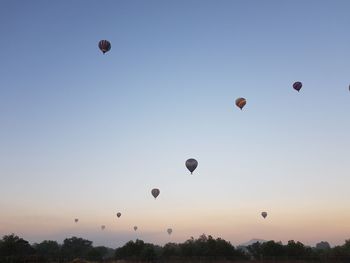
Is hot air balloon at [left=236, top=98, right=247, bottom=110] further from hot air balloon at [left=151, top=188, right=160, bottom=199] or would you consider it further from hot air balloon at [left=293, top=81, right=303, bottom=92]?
hot air balloon at [left=151, top=188, right=160, bottom=199]

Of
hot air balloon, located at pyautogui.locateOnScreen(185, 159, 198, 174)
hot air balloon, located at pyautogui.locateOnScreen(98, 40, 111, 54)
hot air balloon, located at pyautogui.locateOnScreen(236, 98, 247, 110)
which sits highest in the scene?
hot air balloon, located at pyautogui.locateOnScreen(98, 40, 111, 54)

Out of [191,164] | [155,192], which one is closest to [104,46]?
[191,164]

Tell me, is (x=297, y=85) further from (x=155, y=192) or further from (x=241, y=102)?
(x=155, y=192)

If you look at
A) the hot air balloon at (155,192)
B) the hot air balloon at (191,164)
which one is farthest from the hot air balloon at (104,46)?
the hot air balloon at (155,192)

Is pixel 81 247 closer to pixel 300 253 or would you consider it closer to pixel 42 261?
pixel 300 253

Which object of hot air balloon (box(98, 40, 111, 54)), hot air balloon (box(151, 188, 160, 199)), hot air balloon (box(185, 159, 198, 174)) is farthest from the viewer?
hot air balloon (box(151, 188, 160, 199))

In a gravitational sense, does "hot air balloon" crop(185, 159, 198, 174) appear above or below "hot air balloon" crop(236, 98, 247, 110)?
below

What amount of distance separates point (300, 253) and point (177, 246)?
2802 centimetres

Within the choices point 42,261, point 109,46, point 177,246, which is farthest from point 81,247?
point 109,46

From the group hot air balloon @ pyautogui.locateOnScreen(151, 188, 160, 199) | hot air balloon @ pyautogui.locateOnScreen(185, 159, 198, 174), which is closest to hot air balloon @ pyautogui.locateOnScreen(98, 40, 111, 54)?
hot air balloon @ pyautogui.locateOnScreen(185, 159, 198, 174)

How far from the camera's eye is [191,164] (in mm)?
50500

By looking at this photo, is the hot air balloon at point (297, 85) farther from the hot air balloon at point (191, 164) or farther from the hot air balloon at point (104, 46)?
the hot air balloon at point (104, 46)

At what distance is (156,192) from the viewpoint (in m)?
59.4

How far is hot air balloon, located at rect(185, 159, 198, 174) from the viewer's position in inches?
1974
